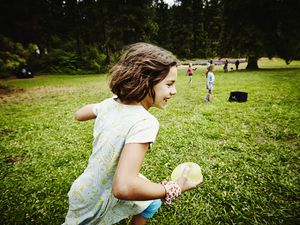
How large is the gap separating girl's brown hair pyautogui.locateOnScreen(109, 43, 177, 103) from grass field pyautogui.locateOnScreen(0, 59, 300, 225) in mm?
2090

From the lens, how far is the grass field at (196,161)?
2829mm

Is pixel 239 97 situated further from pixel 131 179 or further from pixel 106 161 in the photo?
pixel 131 179

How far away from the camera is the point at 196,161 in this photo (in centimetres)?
416

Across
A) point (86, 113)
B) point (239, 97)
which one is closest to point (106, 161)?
point (86, 113)

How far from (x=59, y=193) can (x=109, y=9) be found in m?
33.2

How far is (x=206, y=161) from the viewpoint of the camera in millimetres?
4117

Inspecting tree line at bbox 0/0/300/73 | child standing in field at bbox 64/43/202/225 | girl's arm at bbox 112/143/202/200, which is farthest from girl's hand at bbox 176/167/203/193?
tree line at bbox 0/0/300/73

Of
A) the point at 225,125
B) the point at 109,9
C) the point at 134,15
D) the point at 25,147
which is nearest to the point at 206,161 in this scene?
the point at 225,125

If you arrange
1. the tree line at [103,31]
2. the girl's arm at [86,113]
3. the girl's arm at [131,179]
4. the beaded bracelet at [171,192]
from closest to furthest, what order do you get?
the girl's arm at [131,179] < the beaded bracelet at [171,192] < the girl's arm at [86,113] < the tree line at [103,31]

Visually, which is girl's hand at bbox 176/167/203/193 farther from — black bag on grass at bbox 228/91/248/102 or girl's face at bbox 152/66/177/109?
black bag on grass at bbox 228/91/248/102

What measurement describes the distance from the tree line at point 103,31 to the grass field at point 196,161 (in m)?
12.0

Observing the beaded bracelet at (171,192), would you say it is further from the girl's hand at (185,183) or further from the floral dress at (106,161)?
the floral dress at (106,161)

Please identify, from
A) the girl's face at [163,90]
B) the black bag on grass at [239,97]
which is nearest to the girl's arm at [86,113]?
the girl's face at [163,90]

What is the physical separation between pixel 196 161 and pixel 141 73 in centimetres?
329
